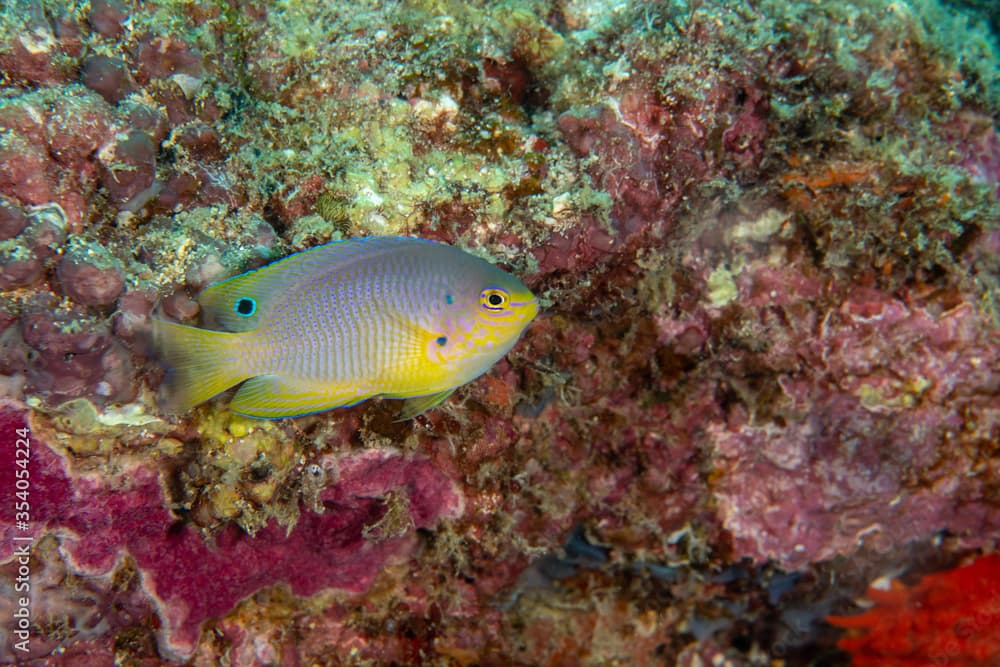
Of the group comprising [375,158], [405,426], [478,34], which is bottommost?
[405,426]

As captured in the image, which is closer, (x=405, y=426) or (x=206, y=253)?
(x=206, y=253)

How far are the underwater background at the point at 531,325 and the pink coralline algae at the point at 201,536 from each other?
21 millimetres

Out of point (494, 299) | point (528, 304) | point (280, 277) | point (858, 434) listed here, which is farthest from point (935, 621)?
point (280, 277)

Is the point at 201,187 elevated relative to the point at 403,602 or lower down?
elevated

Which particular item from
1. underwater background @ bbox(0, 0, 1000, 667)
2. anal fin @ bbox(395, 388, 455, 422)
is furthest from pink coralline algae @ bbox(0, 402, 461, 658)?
anal fin @ bbox(395, 388, 455, 422)

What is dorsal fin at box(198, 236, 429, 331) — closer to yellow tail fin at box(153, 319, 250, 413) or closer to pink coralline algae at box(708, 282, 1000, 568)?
yellow tail fin at box(153, 319, 250, 413)

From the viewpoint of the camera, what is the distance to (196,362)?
2.41m

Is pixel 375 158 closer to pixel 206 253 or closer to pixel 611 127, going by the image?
pixel 206 253

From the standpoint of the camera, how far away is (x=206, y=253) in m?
2.86

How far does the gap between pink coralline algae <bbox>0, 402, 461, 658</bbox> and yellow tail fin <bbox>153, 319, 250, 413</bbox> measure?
1031 mm

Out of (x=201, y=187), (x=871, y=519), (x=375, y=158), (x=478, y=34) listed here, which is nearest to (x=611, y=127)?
(x=478, y=34)

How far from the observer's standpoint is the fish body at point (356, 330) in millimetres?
2363

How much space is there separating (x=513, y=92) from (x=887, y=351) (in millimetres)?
3298

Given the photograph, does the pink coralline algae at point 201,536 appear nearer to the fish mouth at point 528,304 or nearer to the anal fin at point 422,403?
the anal fin at point 422,403
